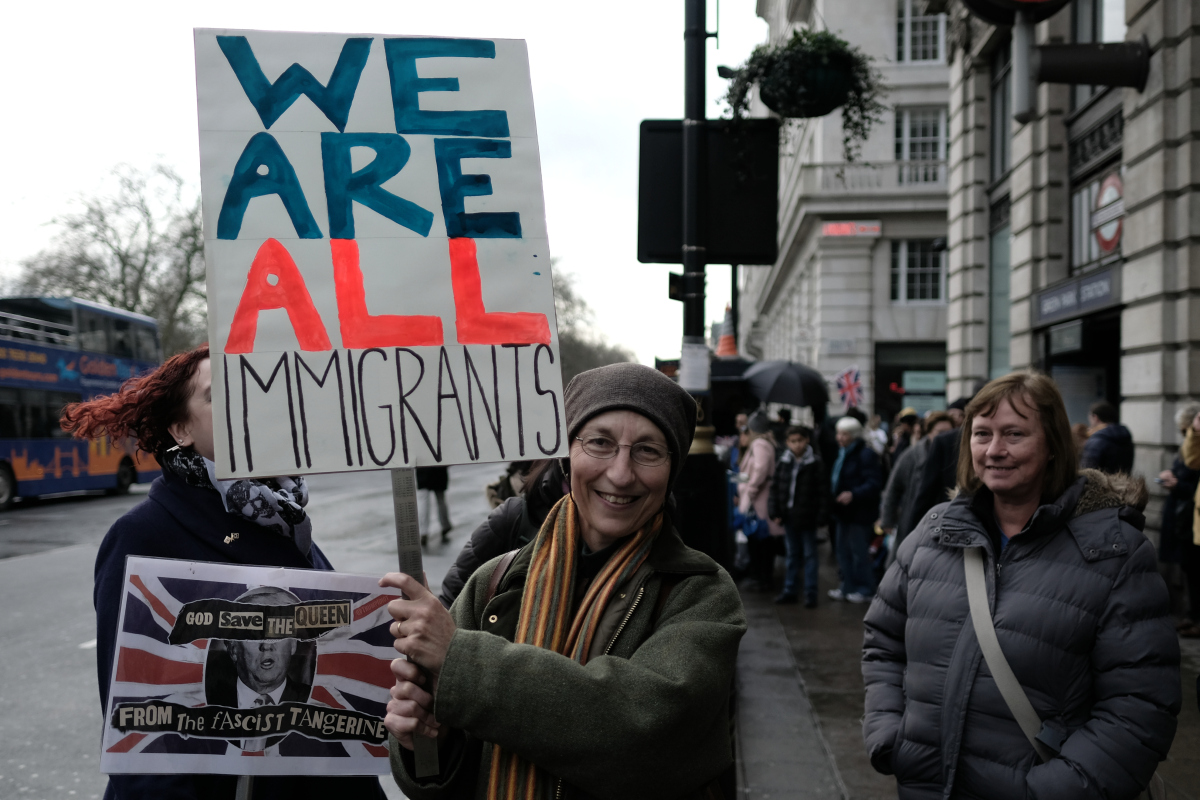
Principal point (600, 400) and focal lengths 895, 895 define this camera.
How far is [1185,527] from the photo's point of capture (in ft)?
23.1

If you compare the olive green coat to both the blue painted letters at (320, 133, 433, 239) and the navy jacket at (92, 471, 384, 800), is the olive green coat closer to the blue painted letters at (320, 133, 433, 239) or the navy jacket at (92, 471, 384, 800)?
the navy jacket at (92, 471, 384, 800)

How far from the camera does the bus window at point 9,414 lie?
17938mm

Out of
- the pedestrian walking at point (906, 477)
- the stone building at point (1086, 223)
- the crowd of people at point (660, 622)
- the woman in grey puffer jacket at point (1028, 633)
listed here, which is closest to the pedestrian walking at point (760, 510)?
the pedestrian walking at point (906, 477)

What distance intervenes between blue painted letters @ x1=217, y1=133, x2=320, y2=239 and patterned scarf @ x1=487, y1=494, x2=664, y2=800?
0.75 m

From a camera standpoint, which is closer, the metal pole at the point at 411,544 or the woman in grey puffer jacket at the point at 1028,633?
the metal pole at the point at 411,544

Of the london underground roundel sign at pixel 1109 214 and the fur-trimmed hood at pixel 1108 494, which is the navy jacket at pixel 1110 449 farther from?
the fur-trimmed hood at pixel 1108 494

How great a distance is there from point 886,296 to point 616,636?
27.9 metres

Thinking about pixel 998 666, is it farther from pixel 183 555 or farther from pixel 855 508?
pixel 855 508

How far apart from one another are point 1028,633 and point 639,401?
4.32 ft

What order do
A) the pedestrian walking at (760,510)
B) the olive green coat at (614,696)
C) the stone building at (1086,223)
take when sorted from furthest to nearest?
the pedestrian walking at (760,510) → the stone building at (1086,223) → the olive green coat at (614,696)

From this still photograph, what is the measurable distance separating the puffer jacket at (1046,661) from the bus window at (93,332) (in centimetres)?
2289

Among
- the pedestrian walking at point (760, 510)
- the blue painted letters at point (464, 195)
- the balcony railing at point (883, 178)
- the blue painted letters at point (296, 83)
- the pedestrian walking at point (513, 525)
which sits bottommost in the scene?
the pedestrian walking at point (760, 510)

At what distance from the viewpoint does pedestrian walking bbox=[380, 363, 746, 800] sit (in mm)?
1490

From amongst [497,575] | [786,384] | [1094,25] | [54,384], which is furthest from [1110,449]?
[54,384]
